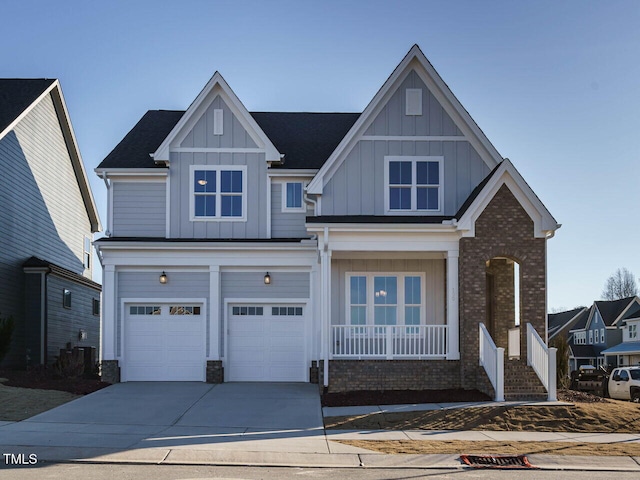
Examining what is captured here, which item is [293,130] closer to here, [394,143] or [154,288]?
[394,143]

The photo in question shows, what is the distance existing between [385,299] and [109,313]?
8067mm

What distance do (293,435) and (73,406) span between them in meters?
5.89

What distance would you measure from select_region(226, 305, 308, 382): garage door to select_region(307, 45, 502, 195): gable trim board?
4.18 meters

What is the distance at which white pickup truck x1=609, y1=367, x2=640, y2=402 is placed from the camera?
27.7 metres

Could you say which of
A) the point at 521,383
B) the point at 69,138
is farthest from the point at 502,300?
the point at 69,138

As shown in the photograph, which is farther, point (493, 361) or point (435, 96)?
point (435, 96)

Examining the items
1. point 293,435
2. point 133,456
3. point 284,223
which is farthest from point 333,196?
point 133,456

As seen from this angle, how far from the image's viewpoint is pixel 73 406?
17016mm

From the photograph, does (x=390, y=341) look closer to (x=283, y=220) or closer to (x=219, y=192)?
(x=283, y=220)

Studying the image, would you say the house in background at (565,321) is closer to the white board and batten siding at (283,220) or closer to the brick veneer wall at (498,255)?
the white board and batten siding at (283,220)

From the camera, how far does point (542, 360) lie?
17750 millimetres

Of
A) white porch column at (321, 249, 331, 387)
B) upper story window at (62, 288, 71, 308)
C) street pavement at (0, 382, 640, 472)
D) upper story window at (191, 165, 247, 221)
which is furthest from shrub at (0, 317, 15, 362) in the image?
white porch column at (321, 249, 331, 387)

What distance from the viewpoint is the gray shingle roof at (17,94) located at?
25.1 metres

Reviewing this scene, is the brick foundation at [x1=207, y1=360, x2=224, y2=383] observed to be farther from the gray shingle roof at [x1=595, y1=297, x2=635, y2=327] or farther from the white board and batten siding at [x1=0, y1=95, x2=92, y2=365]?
the gray shingle roof at [x1=595, y1=297, x2=635, y2=327]
